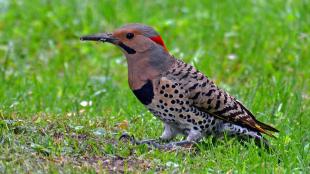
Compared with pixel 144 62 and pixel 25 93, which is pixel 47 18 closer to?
pixel 25 93

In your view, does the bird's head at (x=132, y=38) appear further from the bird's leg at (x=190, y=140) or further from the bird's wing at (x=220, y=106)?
the bird's leg at (x=190, y=140)

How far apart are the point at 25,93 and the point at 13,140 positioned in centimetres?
294

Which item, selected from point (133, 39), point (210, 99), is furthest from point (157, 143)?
point (133, 39)

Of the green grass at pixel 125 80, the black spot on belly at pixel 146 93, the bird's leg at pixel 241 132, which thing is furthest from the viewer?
the bird's leg at pixel 241 132

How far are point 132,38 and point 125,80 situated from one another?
3.95m

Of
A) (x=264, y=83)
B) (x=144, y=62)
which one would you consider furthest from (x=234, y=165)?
(x=264, y=83)

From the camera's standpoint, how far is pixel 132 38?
278 inches

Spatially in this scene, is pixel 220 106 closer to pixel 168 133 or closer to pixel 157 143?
pixel 168 133

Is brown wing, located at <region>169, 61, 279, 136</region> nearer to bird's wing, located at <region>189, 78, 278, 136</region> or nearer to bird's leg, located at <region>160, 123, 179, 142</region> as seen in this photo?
bird's wing, located at <region>189, 78, 278, 136</region>

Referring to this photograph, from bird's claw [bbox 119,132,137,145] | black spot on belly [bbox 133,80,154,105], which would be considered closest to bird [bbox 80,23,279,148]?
black spot on belly [bbox 133,80,154,105]

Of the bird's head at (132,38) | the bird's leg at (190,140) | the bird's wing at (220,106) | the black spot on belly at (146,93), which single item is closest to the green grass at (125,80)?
the bird's leg at (190,140)

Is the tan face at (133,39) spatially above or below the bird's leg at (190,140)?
above

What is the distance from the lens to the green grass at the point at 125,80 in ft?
21.7

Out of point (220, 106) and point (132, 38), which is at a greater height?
point (132, 38)
